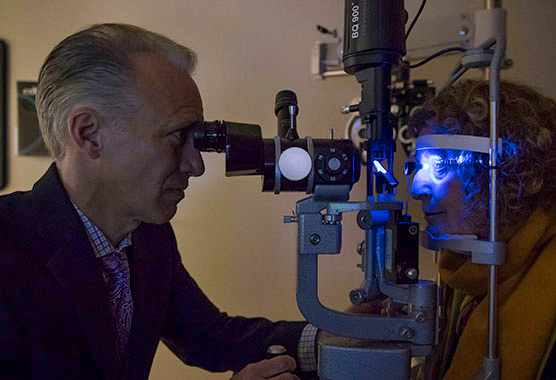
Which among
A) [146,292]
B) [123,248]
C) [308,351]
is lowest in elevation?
[308,351]

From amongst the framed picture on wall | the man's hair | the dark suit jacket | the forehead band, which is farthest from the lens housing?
the framed picture on wall

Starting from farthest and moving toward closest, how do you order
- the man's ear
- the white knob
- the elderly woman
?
the man's ear → the elderly woman → the white knob

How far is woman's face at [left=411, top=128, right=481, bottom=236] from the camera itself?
968 millimetres

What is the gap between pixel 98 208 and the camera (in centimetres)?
102

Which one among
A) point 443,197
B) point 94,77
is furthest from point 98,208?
point 443,197

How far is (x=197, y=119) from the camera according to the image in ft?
3.30

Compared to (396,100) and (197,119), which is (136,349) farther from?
(396,100)

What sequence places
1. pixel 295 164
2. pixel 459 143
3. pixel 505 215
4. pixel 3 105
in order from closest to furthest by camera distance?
pixel 295 164 → pixel 459 143 → pixel 505 215 → pixel 3 105

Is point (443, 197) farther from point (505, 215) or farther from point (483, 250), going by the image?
point (483, 250)

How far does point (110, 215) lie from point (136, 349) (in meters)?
0.33

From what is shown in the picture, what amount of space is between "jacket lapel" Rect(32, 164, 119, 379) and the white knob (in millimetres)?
484

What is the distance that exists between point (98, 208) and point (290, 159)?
52cm

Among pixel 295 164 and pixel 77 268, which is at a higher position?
pixel 295 164

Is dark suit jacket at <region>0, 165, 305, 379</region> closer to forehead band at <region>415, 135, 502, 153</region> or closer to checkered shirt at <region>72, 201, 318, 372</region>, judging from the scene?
checkered shirt at <region>72, 201, 318, 372</region>
